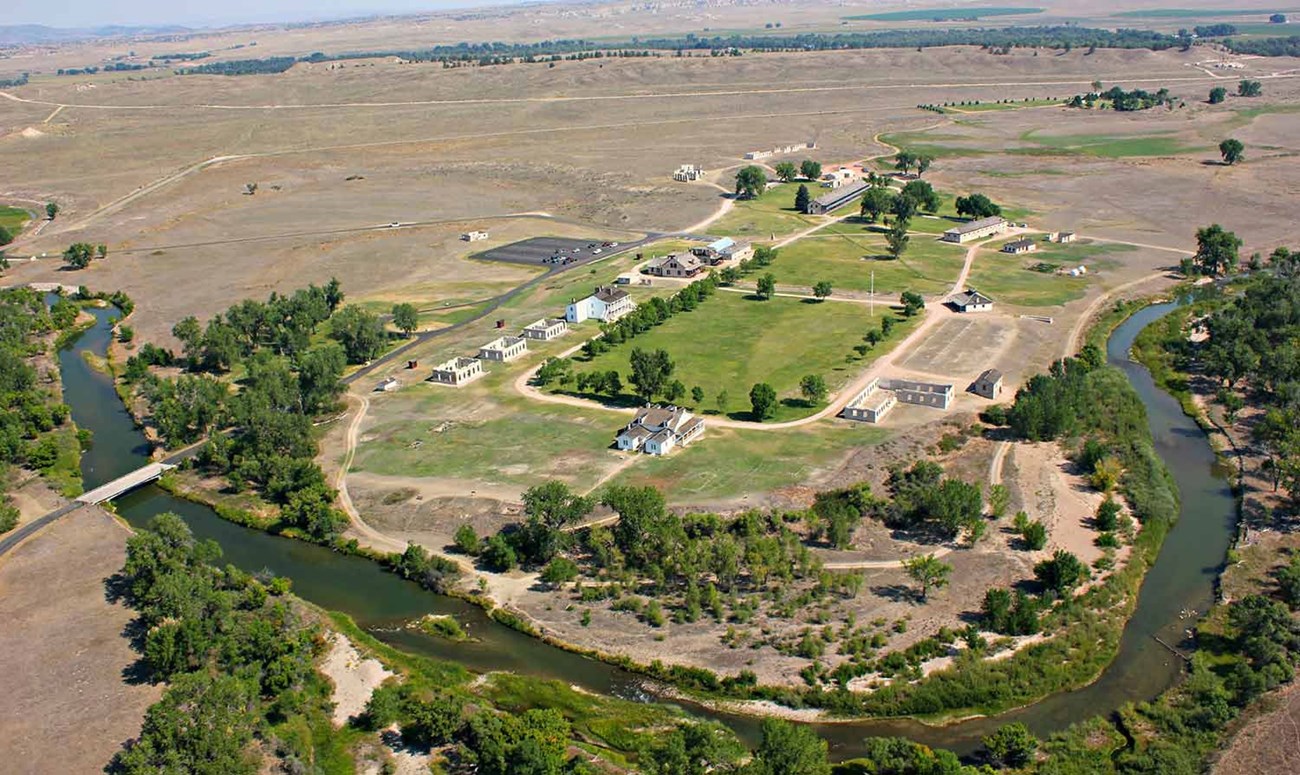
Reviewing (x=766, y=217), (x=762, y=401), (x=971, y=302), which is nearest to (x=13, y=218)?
(x=766, y=217)

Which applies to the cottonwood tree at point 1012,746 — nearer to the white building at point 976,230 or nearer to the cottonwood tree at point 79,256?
the white building at point 976,230

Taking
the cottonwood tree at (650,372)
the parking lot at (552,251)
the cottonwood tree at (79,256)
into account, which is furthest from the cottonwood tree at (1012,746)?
the cottonwood tree at (79,256)

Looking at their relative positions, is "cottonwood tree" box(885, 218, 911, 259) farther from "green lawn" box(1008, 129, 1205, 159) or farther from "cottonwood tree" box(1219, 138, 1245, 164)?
"cottonwood tree" box(1219, 138, 1245, 164)

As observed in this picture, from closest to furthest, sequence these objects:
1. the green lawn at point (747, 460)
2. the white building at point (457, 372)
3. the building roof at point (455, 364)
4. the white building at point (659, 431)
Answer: the green lawn at point (747, 460) < the white building at point (659, 431) < the white building at point (457, 372) < the building roof at point (455, 364)

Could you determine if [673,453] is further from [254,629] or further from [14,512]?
[14,512]

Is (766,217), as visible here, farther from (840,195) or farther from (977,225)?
(977,225)

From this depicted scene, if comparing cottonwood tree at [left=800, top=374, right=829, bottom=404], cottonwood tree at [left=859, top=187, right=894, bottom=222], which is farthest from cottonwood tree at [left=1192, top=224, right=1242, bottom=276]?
cottonwood tree at [left=800, top=374, right=829, bottom=404]
